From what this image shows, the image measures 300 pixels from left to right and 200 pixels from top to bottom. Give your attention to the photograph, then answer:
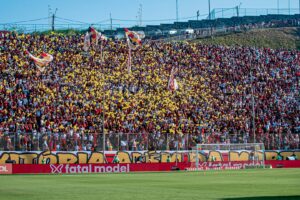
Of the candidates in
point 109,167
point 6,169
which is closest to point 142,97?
point 109,167

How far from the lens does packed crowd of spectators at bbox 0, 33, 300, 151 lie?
5916cm

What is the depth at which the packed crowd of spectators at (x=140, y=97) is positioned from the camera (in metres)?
59.2

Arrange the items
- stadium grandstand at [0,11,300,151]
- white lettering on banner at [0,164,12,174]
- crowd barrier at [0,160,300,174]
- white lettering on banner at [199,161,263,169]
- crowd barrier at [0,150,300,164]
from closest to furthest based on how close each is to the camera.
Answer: white lettering on banner at [0,164,12,174] < crowd barrier at [0,160,300,174] < crowd barrier at [0,150,300,164] < stadium grandstand at [0,11,300,151] < white lettering on banner at [199,161,263,169]

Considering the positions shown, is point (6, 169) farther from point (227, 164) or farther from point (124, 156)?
point (227, 164)

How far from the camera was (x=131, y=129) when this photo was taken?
62625 mm

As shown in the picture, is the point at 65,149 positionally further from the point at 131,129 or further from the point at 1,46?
the point at 1,46

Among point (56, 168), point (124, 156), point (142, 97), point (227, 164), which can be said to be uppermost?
point (142, 97)

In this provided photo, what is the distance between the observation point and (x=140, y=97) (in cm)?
6925

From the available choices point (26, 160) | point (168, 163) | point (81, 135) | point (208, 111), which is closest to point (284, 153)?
point (208, 111)

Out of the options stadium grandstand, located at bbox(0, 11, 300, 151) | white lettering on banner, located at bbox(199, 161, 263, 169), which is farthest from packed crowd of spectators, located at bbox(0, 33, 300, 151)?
white lettering on banner, located at bbox(199, 161, 263, 169)

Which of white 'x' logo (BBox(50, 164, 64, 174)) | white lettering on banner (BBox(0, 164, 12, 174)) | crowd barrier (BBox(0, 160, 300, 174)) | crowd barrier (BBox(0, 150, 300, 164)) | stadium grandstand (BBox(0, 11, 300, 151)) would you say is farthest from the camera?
stadium grandstand (BBox(0, 11, 300, 151))

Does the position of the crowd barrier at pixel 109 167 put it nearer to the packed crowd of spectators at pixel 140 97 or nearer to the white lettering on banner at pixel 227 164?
the white lettering on banner at pixel 227 164

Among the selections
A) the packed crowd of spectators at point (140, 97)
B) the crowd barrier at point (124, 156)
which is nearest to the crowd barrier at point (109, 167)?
the crowd barrier at point (124, 156)

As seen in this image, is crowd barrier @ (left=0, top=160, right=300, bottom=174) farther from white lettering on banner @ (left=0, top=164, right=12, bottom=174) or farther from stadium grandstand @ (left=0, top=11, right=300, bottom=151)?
stadium grandstand @ (left=0, top=11, right=300, bottom=151)
